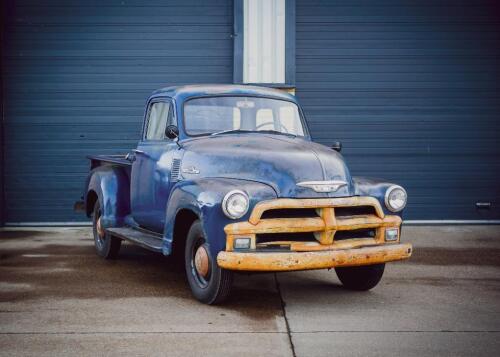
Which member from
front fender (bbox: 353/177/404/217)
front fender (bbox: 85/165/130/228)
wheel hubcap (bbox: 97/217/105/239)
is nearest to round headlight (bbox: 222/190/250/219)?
front fender (bbox: 353/177/404/217)

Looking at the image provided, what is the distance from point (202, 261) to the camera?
6.35 m

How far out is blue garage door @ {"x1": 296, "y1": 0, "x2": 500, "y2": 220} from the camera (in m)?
11.6

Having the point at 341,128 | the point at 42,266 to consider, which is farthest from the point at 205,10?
the point at 42,266

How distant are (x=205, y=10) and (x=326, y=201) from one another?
6131mm

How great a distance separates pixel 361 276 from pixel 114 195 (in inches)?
119

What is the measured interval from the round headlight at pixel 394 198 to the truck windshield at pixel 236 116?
1.34m

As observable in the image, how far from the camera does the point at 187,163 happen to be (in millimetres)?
6980

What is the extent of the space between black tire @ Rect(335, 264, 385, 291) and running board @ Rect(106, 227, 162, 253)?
1708mm

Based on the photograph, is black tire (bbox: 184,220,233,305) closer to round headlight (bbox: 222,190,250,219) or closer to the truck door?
round headlight (bbox: 222,190,250,219)

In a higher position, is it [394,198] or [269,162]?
[269,162]

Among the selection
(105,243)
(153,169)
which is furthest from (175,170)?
(105,243)

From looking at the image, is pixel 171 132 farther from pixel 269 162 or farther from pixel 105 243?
pixel 105 243

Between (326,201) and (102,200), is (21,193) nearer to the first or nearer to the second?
(102,200)

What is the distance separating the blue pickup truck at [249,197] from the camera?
604cm
